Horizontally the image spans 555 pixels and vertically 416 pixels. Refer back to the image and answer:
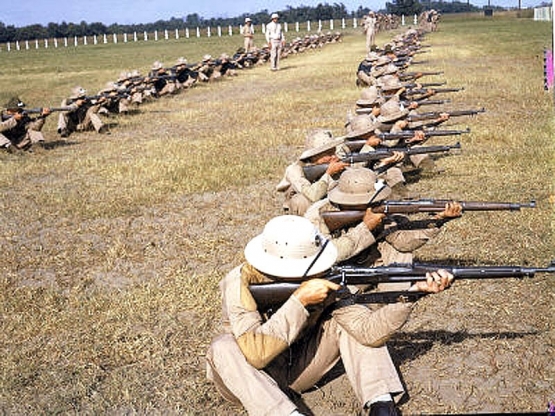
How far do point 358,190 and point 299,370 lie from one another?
6.24 ft

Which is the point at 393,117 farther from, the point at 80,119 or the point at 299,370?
the point at 80,119

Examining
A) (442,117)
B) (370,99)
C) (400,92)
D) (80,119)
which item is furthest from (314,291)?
(80,119)

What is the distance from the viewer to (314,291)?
3918 millimetres

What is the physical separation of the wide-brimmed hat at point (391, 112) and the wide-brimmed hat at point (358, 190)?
4540mm

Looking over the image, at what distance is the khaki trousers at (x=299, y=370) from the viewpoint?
4059 millimetres

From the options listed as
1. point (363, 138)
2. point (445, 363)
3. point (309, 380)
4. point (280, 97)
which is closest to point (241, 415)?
point (309, 380)

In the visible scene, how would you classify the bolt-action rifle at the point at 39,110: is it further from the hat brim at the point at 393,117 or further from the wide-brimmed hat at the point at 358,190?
the wide-brimmed hat at the point at 358,190

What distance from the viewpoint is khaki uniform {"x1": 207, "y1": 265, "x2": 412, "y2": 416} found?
156 inches

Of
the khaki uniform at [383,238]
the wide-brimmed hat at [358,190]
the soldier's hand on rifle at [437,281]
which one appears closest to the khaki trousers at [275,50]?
the khaki uniform at [383,238]

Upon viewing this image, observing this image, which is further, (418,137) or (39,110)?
(39,110)

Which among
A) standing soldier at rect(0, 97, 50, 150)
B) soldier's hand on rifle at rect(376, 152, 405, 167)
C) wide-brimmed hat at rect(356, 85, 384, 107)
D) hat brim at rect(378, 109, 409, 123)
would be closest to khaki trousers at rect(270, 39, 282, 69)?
standing soldier at rect(0, 97, 50, 150)

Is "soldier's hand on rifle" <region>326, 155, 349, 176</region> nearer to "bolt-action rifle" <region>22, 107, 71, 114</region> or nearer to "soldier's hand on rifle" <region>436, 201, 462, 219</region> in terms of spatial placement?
"soldier's hand on rifle" <region>436, 201, 462, 219</region>

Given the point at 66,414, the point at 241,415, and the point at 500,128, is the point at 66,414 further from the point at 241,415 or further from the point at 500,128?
the point at 500,128

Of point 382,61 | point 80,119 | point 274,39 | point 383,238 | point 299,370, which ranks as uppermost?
point 274,39
